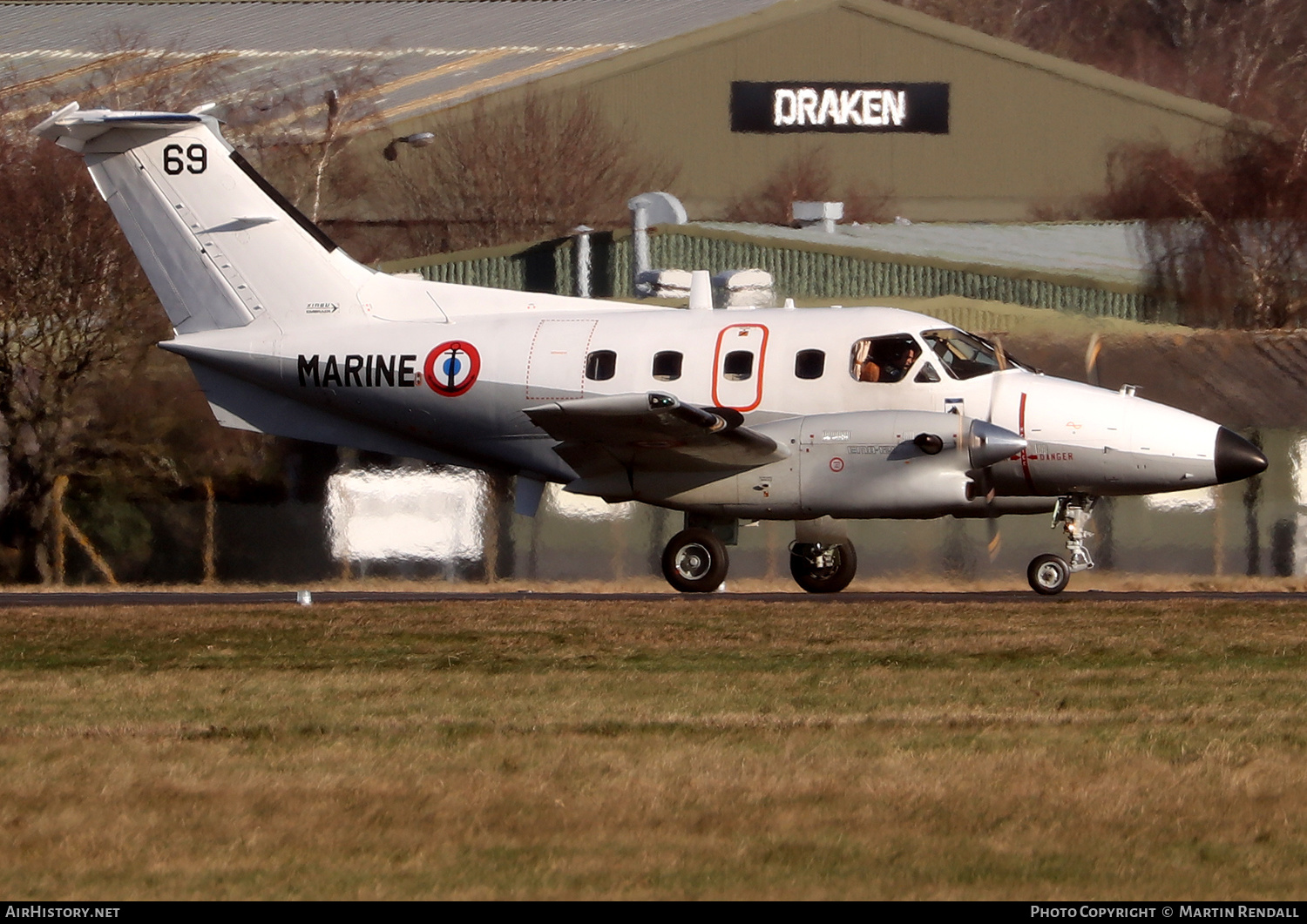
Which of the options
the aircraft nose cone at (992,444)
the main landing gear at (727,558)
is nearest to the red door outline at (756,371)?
the main landing gear at (727,558)

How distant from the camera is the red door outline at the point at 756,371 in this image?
20.3m

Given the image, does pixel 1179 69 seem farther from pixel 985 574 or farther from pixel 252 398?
pixel 252 398

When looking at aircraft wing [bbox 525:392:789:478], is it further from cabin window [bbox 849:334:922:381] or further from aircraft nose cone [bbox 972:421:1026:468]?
aircraft nose cone [bbox 972:421:1026:468]

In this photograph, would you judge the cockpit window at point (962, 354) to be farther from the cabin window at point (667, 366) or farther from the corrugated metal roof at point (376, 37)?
the corrugated metal roof at point (376, 37)

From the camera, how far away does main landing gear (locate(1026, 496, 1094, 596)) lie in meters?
20.0

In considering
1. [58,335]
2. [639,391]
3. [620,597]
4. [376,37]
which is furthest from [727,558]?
[376,37]

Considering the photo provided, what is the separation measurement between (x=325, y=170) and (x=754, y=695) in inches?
1067

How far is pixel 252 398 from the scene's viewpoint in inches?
868

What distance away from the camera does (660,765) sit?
9711mm

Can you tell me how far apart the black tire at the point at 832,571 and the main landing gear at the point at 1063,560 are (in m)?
2.25

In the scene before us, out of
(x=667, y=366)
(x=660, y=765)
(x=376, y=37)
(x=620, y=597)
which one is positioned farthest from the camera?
(x=376, y=37)

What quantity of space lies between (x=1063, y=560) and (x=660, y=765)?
1131cm

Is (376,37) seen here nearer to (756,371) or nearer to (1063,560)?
(756,371)

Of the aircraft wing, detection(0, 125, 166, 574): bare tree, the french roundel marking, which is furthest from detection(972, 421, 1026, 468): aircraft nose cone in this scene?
detection(0, 125, 166, 574): bare tree
